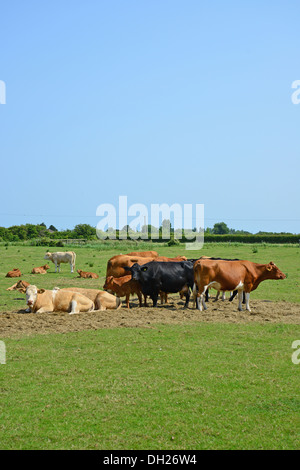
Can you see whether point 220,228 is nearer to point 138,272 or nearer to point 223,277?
point 138,272

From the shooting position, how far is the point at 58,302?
1446 centimetres

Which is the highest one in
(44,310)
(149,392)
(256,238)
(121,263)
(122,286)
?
(256,238)

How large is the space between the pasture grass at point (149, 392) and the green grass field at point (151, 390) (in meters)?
0.02

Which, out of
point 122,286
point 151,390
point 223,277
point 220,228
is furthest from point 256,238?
point 220,228

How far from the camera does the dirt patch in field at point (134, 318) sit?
12.6 meters

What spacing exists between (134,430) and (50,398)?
176 cm

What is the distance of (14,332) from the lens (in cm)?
1202

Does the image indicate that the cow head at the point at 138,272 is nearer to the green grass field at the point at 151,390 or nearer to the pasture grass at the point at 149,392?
the green grass field at the point at 151,390

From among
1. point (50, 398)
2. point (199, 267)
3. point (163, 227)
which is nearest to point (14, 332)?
point (50, 398)

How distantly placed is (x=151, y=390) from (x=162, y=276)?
865 cm

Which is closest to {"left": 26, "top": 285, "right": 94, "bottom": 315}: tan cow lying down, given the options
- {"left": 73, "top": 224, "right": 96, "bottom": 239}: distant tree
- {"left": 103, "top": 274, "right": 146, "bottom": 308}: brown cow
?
{"left": 103, "top": 274, "right": 146, "bottom": 308}: brown cow

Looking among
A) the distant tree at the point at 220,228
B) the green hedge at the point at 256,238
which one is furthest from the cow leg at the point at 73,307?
the distant tree at the point at 220,228

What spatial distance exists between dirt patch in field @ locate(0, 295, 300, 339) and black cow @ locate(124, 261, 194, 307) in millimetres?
609

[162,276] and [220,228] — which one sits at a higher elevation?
[220,228]
